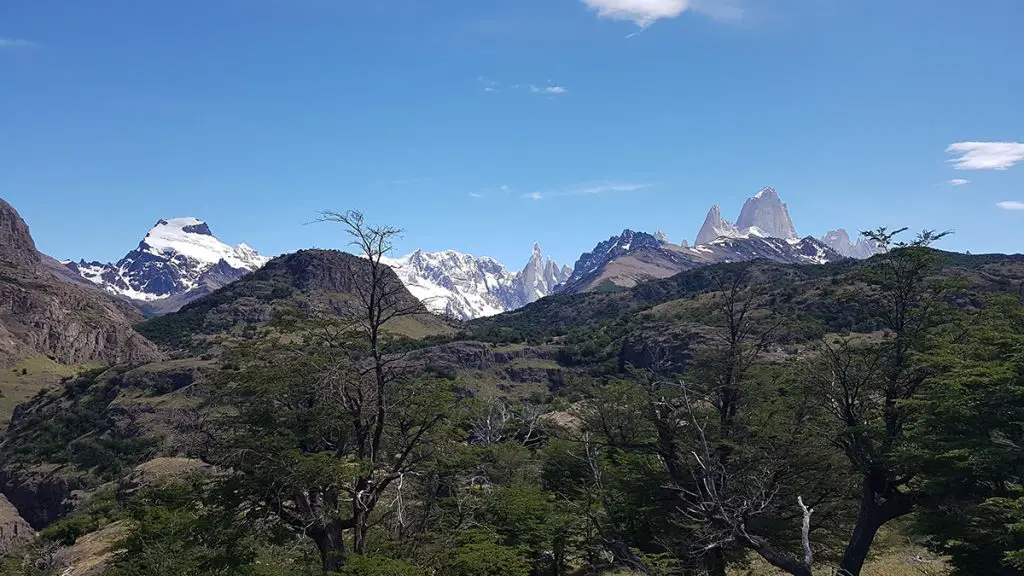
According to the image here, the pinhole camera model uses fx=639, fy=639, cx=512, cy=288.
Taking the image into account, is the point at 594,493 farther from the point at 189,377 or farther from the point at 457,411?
the point at 189,377

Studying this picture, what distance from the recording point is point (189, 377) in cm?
12912

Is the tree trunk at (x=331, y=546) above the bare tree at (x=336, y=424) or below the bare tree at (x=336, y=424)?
below

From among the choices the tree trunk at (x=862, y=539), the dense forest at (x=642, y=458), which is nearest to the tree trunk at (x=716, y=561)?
the dense forest at (x=642, y=458)

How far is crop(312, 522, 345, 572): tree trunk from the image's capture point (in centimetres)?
2083

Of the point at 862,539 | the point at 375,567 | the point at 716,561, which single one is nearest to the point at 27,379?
the point at 375,567

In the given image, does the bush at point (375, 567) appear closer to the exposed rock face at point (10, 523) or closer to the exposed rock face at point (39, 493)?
the exposed rock face at point (10, 523)

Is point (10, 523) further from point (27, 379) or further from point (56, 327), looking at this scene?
point (56, 327)

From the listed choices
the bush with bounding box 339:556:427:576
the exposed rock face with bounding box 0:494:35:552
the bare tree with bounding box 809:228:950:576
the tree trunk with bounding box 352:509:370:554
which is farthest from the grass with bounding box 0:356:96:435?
the bare tree with bounding box 809:228:950:576

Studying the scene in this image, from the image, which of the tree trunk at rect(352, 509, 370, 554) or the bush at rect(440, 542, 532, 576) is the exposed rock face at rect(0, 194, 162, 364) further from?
the bush at rect(440, 542, 532, 576)

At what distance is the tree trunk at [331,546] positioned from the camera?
20828mm

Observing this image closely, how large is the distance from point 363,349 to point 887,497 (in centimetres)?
1937

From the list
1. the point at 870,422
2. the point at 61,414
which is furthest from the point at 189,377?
the point at 870,422

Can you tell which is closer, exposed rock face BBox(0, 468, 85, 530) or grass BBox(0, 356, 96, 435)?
exposed rock face BBox(0, 468, 85, 530)

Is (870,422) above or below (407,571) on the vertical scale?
above
